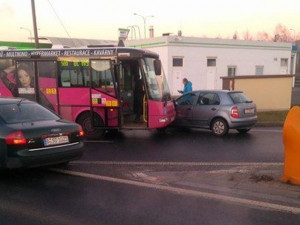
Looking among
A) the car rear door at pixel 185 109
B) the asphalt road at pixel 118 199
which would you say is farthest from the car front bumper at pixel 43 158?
the car rear door at pixel 185 109

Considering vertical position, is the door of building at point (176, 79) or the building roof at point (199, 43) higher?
the building roof at point (199, 43)

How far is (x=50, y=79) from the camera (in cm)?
1252

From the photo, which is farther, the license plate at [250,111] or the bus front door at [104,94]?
the license plate at [250,111]

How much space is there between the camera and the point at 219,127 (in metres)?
12.6

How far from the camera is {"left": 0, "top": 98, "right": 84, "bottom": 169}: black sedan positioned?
6.80m

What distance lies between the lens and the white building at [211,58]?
97.8 ft

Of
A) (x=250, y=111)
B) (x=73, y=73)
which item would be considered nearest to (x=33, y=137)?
(x=73, y=73)

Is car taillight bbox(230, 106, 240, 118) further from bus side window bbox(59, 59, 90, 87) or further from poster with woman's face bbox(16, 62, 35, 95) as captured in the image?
poster with woman's face bbox(16, 62, 35, 95)

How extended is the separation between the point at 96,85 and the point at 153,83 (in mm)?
1735

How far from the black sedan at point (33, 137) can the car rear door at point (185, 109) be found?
19.8ft

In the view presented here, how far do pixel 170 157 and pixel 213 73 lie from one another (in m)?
24.3

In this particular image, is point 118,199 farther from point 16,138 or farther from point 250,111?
point 250,111

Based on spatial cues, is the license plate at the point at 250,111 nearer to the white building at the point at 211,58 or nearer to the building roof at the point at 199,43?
the white building at the point at 211,58

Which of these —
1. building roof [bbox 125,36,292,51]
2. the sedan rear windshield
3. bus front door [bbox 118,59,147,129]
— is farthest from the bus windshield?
building roof [bbox 125,36,292,51]
